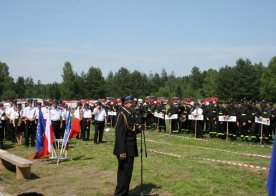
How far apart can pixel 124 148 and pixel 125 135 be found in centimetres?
30

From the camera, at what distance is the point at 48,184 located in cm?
1002

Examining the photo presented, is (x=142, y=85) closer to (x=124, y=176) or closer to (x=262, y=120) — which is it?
(x=262, y=120)

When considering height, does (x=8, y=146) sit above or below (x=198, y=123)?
below

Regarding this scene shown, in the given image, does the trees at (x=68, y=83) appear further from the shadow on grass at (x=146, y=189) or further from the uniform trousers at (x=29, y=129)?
the shadow on grass at (x=146, y=189)

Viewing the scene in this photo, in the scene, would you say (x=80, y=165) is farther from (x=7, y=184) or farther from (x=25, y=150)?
(x=25, y=150)

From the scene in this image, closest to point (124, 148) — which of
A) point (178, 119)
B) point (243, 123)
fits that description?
point (243, 123)

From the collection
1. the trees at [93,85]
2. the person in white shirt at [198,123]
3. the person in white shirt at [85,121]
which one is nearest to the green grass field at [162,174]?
the person in white shirt at [85,121]

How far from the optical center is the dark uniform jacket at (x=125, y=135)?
8066mm

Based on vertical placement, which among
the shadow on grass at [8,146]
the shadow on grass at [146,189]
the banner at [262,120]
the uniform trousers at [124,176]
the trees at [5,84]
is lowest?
the shadow on grass at [146,189]

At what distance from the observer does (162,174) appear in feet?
34.6

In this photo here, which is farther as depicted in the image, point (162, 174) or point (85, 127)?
point (85, 127)

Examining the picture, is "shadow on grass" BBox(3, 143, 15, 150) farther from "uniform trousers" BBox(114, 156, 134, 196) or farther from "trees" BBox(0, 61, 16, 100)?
"trees" BBox(0, 61, 16, 100)

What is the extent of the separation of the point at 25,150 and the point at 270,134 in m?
11.6

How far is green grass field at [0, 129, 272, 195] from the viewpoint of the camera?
9.02m
